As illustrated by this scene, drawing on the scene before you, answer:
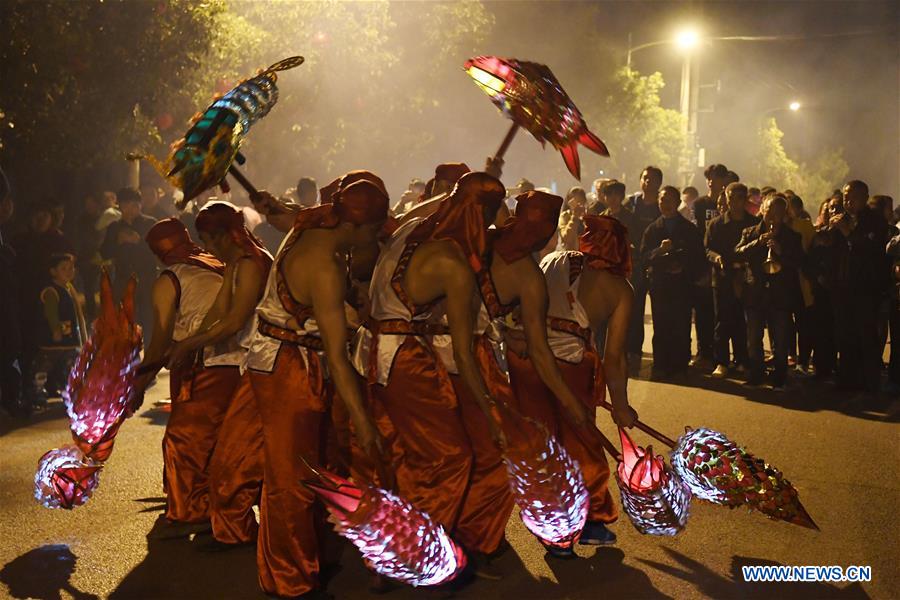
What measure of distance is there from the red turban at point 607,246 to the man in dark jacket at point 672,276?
20.9 feet

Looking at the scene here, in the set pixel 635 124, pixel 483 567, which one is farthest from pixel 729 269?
pixel 635 124

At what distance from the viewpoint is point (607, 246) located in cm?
630

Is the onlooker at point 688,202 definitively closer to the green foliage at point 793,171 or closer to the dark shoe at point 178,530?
the dark shoe at point 178,530

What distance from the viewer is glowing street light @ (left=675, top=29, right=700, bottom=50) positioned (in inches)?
1439

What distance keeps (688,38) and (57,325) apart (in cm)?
2968

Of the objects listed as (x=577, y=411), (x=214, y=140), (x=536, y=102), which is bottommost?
(x=577, y=411)

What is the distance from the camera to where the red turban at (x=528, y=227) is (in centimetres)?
562

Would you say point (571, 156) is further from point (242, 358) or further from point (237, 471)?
point (237, 471)

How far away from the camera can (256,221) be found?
1337 centimetres

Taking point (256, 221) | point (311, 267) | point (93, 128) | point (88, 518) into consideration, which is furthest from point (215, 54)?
point (311, 267)

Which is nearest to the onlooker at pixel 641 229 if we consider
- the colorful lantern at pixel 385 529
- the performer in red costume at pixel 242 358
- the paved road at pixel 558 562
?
the paved road at pixel 558 562

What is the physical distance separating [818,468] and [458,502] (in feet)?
12.3

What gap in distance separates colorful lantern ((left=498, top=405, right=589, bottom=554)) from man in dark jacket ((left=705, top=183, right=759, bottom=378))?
23.5 ft

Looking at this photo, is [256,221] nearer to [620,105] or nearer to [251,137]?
[251,137]
